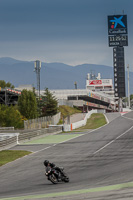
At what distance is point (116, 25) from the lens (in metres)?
148

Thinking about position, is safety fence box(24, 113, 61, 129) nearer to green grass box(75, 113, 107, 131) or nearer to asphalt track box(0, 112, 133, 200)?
green grass box(75, 113, 107, 131)

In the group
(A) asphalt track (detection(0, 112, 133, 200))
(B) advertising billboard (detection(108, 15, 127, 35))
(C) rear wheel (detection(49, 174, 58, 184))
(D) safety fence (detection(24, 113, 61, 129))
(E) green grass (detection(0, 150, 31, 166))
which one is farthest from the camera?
(B) advertising billboard (detection(108, 15, 127, 35))

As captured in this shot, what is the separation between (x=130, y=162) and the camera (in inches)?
826

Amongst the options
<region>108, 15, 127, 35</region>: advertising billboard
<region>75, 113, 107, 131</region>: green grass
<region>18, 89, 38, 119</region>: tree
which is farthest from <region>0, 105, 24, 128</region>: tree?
<region>108, 15, 127, 35</region>: advertising billboard

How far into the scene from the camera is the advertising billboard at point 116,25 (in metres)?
148

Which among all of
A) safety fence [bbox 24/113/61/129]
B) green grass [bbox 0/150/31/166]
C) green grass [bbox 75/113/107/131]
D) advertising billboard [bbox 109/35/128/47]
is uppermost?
advertising billboard [bbox 109/35/128/47]

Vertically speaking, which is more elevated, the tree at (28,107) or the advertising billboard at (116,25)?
the advertising billboard at (116,25)

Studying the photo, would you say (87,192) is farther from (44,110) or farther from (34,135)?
(44,110)

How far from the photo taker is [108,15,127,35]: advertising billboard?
485 feet

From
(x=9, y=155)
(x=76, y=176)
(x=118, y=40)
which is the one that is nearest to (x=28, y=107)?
(x=9, y=155)

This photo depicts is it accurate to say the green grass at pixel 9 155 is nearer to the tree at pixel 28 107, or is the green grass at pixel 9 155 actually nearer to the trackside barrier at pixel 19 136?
the trackside barrier at pixel 19 136

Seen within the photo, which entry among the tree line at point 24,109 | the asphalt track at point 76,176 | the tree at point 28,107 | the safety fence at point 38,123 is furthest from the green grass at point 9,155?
the tree at point 28,107

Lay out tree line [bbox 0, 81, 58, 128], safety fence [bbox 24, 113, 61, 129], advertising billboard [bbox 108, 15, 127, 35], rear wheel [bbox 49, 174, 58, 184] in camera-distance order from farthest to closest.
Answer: advertising billboard [bbox 108, 15, 127, 35] → tree line [bbox 0, 81, 58, 128] → safety fence [bbox 24, 113, 61, 129] → rear wheel [bbox 49, 174, 58, 184]

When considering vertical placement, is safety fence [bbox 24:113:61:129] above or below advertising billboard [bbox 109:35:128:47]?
below
